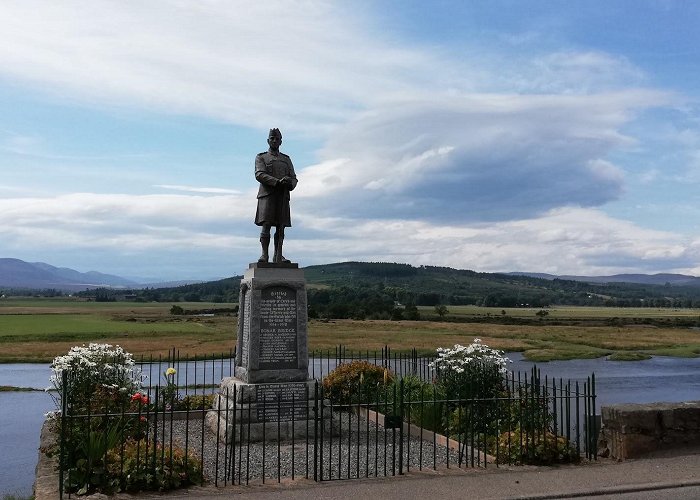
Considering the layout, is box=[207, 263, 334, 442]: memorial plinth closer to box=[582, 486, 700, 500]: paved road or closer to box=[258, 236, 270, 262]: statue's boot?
box=[258, 236, 270, 262]: statue's boot

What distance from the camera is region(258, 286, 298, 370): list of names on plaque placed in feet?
44.4

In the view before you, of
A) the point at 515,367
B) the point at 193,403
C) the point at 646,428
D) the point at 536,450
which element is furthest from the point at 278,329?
the point at 515,367

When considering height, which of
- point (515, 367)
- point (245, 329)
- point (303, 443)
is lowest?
point (515, 367)

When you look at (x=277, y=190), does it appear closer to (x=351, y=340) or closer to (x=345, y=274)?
(x=351, y=340)

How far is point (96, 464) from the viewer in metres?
9.13

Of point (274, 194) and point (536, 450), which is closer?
point (536, 450)

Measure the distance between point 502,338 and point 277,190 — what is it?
46205 mm

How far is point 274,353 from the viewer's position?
44.6 ft

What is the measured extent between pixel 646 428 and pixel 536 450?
1786mm

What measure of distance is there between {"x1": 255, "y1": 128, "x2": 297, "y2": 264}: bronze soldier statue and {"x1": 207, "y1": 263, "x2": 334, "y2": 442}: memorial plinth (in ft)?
2.08

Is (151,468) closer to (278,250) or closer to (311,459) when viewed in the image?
(311,459)

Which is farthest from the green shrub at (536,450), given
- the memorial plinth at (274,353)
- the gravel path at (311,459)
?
the memorial plinth at (274,353)

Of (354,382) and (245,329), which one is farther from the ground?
(245,329)

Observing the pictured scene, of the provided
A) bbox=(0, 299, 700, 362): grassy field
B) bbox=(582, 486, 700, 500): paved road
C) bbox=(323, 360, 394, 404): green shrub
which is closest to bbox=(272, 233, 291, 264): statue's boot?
bbox=(323, 360, 394, 404): green shrub
